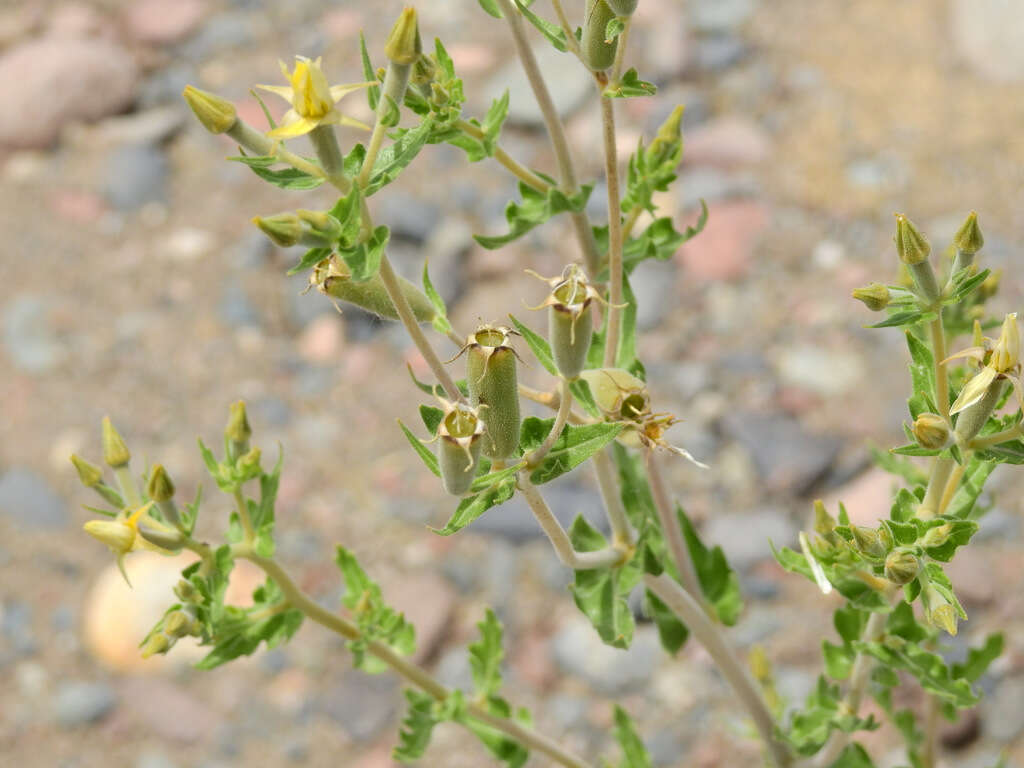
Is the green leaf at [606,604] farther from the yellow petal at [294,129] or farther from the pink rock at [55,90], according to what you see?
the pink rock at [55,90]

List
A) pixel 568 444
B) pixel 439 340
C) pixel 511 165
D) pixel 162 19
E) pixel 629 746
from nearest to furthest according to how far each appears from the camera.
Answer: pixel 568 444 → pixel 511 165 → pixel 629 746 → pixel 439 340 → pixel 162 19

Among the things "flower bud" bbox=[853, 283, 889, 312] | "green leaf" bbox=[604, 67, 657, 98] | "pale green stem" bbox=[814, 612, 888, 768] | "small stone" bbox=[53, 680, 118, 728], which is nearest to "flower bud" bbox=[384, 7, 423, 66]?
"green leaf" bbox=[604, 67, 657, 98]

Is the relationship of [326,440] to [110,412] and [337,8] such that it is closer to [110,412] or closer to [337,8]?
[110,412]

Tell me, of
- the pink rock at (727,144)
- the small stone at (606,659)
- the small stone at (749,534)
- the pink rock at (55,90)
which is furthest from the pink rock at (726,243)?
the pink rock at (55,90)

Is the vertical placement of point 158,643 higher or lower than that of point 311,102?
lower

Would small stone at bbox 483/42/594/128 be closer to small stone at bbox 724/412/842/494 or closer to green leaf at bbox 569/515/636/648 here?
small stone at bbox 724/412/842/494

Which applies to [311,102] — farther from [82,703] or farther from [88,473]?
[82,703]

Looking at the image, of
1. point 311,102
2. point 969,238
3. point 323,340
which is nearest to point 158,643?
point 311,102

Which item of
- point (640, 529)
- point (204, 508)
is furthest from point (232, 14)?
point (640, 529)
